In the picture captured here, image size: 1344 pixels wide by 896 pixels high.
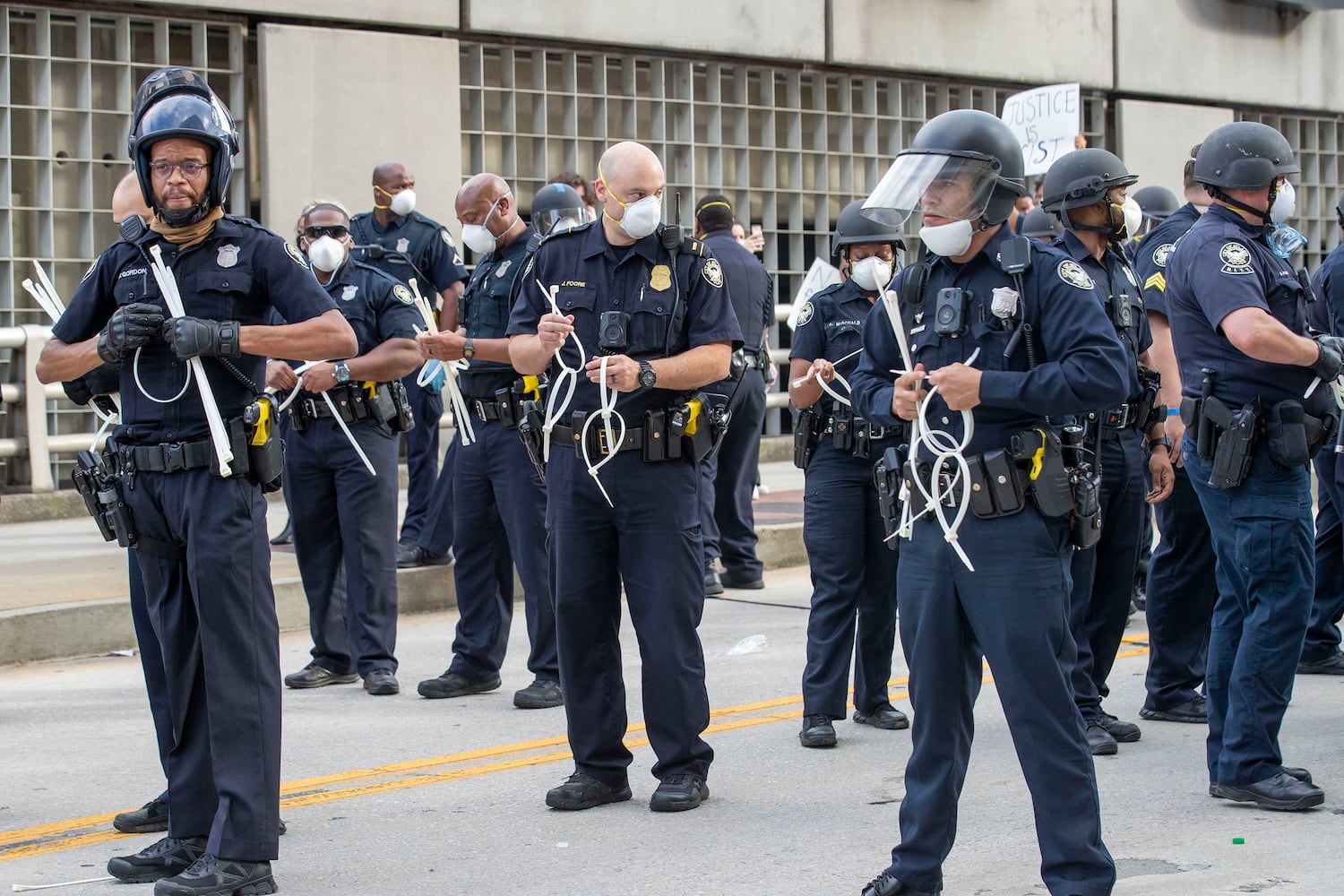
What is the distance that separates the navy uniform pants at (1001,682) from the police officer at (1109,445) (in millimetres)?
1940

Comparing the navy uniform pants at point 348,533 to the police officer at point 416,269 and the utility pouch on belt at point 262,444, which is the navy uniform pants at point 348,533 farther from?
the utility pouch on belt at point 262,444

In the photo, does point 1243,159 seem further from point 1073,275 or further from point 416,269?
point 416,269

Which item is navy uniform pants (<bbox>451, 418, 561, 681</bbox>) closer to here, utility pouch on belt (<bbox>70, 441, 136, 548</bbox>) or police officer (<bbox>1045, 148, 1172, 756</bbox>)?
police officer (<bbox>1045, 148, 1172, 756</bbox>)

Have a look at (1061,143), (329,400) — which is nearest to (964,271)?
(329,400)

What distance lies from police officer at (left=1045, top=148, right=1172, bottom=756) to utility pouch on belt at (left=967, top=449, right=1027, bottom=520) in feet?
6.42

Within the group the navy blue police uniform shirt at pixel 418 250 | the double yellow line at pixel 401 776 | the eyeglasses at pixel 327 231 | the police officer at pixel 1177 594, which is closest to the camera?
the double yellow line at pixel 401 776

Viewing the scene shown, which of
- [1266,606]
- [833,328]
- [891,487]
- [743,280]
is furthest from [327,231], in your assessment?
[1266,606]

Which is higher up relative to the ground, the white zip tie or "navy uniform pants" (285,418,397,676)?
the white zip tie

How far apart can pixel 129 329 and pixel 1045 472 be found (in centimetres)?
264

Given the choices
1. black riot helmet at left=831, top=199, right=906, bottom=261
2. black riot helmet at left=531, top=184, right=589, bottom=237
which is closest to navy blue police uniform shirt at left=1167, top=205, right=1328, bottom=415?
black riot helmet at left=831, top=199, right=906, bottom=261

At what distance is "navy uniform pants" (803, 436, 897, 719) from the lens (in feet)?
22.4

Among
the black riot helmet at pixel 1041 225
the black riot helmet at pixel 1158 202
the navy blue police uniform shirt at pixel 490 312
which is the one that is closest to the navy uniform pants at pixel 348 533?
the navy blue police uniform shirt at pixel 490 312

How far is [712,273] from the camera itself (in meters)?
6.05

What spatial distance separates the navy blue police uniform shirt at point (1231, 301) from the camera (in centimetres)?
576
